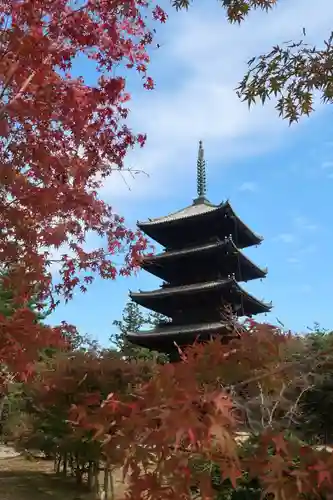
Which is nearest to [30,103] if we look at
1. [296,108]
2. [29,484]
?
[296,108]

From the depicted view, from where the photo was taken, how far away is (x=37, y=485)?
8.71 meters

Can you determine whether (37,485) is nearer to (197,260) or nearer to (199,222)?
(197,260)

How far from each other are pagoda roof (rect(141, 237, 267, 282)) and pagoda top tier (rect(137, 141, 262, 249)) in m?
0.72

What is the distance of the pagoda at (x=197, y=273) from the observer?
18828 millimetres

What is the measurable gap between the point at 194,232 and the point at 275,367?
60.2 feet

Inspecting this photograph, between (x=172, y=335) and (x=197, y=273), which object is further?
(x=197, y=273)

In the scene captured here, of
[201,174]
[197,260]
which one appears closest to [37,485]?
[197,260]

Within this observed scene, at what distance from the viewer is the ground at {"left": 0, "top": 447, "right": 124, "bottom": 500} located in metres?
7.89

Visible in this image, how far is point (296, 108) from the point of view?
4.27m

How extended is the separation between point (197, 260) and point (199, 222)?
5.34ft

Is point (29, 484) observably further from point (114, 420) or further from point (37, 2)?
point (37, 2)

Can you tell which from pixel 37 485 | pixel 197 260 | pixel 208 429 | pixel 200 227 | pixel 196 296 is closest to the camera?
pixel 208 429

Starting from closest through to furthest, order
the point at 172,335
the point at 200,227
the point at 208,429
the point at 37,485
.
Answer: the point at 208,429 < the point at 37,485 < the point at 172,335 < the point at 200,227

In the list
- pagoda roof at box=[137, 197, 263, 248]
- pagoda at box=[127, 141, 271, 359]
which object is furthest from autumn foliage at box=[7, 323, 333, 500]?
pagoda roof at box=[137, 197, 263, 248]
